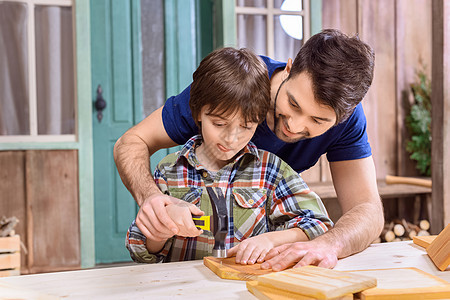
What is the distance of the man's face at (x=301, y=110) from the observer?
1.39m

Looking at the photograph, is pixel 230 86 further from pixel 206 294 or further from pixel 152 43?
pixel 152 43

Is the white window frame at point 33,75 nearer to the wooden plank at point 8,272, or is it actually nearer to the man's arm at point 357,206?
the wooden plank at point 8,272

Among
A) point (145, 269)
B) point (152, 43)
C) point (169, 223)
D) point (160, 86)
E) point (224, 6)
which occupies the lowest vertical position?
point (145, 269)

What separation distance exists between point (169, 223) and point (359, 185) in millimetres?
821

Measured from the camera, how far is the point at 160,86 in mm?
3838

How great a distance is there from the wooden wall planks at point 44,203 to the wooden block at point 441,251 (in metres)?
2.90

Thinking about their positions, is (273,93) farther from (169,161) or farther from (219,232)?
(219,232)

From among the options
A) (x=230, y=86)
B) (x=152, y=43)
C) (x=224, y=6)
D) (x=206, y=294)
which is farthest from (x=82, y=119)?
(x=206, y=294)

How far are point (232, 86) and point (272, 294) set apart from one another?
26.2 inches

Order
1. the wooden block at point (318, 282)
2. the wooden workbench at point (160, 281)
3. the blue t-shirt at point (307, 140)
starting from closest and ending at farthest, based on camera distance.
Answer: the wooden block at point (318, 282) → the wooden workbench at point (160, 281) → the blue t-shirt at point (307, 140)

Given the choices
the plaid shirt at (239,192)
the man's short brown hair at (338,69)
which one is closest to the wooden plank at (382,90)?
the man's short brown hair at (338,69)

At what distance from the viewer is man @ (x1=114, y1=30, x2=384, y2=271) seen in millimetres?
1156

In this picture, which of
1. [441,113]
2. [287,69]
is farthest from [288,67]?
[441,113]

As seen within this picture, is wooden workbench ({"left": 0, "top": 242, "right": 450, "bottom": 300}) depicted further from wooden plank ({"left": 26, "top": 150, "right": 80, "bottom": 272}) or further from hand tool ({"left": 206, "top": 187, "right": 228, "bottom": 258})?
wooden plank ({"left": 26, "top": 150, "right": 80, "bottom": 272})
